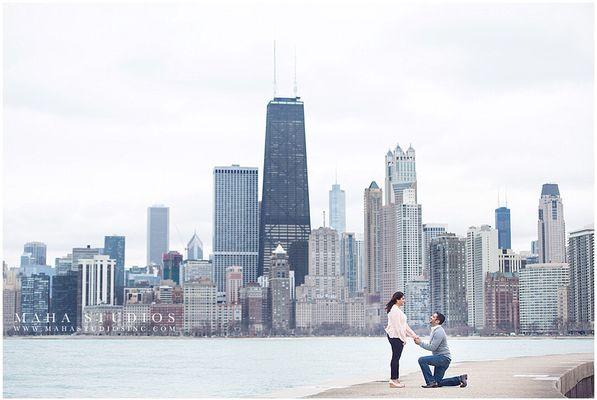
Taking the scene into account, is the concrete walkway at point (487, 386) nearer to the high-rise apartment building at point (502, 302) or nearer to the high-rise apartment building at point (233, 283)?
the high-rise apartment building at point (502, 302)

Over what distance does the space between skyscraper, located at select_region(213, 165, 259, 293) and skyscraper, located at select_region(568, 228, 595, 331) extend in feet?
157

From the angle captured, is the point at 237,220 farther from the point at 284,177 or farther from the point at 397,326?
the point at 397,326

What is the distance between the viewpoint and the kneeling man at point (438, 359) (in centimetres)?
1080

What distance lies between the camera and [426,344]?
1072 cm

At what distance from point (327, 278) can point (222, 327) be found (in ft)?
59.0

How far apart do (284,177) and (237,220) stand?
8.40 metres

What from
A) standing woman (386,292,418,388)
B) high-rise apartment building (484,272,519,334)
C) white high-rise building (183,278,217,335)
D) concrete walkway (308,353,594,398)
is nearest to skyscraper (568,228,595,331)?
high-rise apartment building (484,272,519,334)

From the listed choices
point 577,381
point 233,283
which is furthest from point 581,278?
point 577,381

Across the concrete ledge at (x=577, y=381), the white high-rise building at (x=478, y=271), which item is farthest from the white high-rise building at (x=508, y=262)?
the concrete ledge at (x=577, y=381)

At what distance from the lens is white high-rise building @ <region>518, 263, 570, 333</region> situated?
107 meters

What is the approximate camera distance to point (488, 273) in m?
116

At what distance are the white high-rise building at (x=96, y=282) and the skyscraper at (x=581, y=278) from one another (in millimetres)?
47611

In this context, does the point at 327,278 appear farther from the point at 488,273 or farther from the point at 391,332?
the point at 391,332

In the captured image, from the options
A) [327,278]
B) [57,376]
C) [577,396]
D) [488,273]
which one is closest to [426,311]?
[488,273]
